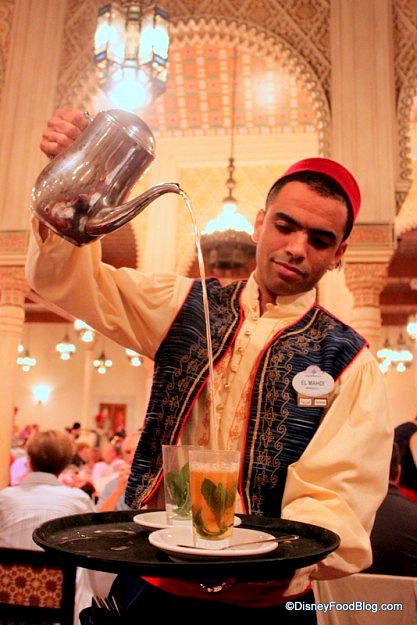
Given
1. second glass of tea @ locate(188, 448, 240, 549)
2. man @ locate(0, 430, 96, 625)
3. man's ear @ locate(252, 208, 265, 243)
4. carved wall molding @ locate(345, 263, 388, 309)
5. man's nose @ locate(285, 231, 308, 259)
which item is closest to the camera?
second glass of tea @ locate(188, 448, 240, 549)

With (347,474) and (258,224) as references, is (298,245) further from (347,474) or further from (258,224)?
(347,474)

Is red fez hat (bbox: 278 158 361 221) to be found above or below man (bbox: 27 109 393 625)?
above

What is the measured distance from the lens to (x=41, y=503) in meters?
2.56

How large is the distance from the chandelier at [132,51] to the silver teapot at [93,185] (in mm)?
3350

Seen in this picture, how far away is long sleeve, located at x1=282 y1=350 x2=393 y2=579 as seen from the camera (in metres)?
0.91

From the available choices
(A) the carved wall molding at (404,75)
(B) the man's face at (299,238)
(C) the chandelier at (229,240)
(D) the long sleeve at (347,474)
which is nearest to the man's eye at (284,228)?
(B) the man's face at (299,238)

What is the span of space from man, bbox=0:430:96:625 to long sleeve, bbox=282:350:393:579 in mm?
1590

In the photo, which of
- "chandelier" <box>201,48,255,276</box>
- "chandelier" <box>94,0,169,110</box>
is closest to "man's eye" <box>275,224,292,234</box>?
"chandelier" <box>94,0,169,110</box>

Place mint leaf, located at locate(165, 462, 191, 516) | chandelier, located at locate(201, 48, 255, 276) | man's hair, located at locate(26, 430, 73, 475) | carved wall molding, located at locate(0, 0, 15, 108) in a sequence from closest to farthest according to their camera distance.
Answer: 1. mint leaf, located at locate(165, 462, 191, 516)
2. man's hair, located at locate(26, 430, 73, 475)
3. carved wall molding, located at locate(0, 0, 15, 108)
4. chandelier, located at locate(201, 48, 255, 276)

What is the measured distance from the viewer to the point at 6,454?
17.2 ft

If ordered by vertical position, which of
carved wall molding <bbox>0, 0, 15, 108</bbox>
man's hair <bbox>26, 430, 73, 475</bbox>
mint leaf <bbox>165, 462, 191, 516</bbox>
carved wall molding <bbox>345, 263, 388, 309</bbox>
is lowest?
man's hair <bbox>26, 430, 73, 475</bbox>

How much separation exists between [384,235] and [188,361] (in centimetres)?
375

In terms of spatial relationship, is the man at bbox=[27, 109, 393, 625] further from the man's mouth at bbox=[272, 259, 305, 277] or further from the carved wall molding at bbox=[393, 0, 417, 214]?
the carved wall molding at bbox=[393, 0, 417, 214]

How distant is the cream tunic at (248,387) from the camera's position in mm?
954
